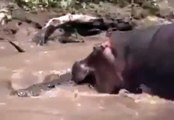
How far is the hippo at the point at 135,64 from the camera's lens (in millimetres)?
5109

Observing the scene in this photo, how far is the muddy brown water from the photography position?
459 centimetres

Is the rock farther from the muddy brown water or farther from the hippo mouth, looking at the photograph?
the hippo mouth

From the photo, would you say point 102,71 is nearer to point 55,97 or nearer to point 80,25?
point 55,97

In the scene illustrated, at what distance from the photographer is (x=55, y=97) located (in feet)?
16.8

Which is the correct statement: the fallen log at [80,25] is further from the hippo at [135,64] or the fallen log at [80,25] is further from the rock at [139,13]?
the hippo at [135,64]

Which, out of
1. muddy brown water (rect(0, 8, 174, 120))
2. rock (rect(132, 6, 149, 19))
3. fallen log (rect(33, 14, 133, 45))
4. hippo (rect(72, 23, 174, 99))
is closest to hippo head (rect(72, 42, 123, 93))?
hippo (rect(72, 23, 174, 99))

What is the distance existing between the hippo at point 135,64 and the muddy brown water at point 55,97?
0.43 feet

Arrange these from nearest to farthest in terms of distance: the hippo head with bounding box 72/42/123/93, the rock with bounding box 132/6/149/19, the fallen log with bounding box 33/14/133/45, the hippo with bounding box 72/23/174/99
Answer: the hippo with bounding box 72/23/174/99 < the hippo head with bounding box 72/42/123/93 < the fallen log with bounding box 33/14/133/45 < the rock with bounding box 132/6/149/19

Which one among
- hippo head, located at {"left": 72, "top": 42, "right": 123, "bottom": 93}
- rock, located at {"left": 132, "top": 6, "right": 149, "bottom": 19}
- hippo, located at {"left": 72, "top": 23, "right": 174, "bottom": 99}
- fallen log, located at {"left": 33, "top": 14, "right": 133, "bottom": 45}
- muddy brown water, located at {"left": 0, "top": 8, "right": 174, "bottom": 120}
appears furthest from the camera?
rock, located at {"left": 132, "top": 6, "right": 149, "bottom": 19}

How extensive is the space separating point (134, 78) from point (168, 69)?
34 centimetres

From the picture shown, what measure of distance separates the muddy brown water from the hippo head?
4.0 inches

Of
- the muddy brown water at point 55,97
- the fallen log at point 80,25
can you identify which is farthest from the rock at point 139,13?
the muddy brown water at point 55,97

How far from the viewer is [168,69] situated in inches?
200

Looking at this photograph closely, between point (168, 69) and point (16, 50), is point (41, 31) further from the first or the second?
point (168, 69)
